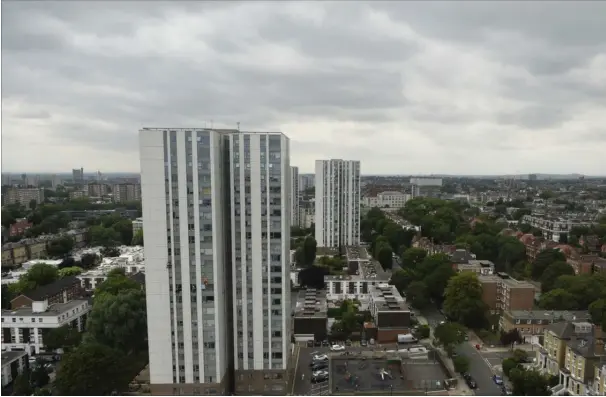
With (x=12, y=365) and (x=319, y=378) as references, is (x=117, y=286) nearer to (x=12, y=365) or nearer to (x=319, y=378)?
(x=12, y=365)

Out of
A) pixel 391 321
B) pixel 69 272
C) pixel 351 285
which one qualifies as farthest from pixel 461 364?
pixel 69 272

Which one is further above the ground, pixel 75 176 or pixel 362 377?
pixel 75 176

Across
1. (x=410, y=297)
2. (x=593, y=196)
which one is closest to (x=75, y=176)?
(x=410, y=297)

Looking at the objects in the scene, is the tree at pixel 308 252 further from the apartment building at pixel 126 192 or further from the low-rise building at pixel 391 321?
the apartment building at pixel 126 192

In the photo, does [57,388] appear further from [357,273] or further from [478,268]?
[478,268]

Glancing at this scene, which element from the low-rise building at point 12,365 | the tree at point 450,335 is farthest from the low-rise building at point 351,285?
the low-rise building at point 12,365
